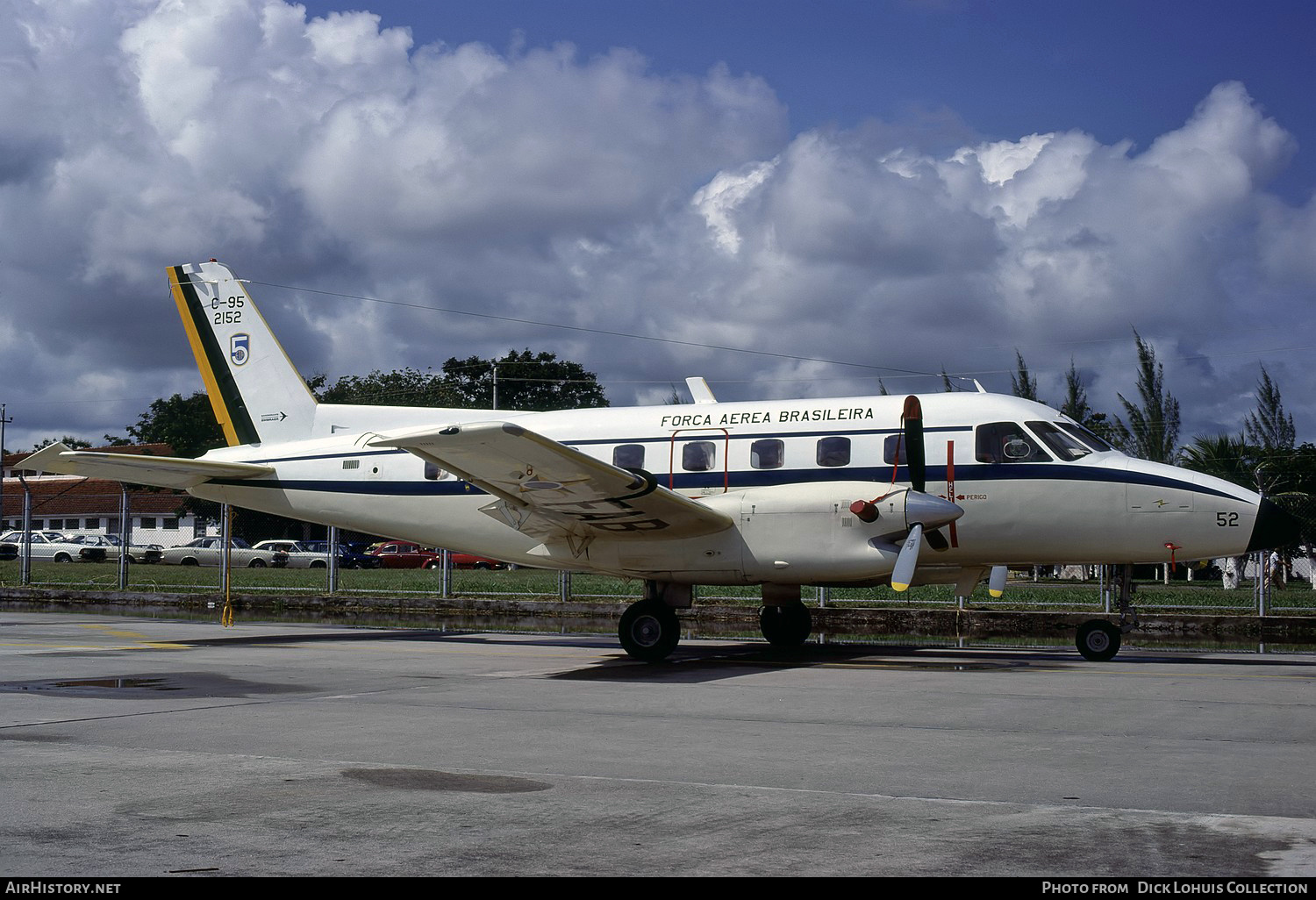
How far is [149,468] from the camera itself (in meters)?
19.0

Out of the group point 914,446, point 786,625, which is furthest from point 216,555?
point 914,446

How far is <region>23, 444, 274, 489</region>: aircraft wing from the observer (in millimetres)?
17781

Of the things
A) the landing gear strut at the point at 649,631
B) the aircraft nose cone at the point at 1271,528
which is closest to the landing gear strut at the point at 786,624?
the landing gear strut at the point at 649,631

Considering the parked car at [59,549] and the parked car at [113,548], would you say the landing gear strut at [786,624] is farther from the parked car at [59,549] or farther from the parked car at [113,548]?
the parked car at [59,549]

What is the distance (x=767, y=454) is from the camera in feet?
56.8

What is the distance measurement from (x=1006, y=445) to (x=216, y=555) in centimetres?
A: 5040

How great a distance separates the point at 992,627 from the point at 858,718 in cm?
1146

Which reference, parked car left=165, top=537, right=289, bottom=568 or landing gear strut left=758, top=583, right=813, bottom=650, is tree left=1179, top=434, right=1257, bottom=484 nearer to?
landing gear strut left=758, top=583, right=813, bottom=650

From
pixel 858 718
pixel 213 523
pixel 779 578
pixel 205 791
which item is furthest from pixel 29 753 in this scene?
pixel 213 523

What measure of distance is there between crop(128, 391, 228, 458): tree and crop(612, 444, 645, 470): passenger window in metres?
79.8

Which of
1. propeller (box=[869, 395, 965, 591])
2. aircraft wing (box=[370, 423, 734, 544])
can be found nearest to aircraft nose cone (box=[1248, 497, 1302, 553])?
propeller (box=[869, 395, 965, 591])

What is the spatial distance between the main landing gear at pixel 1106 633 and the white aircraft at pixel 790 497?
33 millimetres

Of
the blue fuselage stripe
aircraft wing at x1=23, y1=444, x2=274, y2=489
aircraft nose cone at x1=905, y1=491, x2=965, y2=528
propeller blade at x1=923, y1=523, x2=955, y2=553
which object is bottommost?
propeller blade at x1=923, y1=523, x2=955, y2=553

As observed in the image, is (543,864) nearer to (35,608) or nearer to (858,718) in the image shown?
(858,718)
